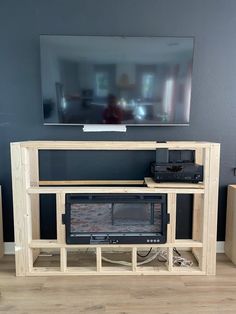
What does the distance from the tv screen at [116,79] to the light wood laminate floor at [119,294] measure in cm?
121

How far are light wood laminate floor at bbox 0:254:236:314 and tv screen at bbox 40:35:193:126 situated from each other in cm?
121

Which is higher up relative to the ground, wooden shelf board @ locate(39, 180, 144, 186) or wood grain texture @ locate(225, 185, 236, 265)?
wooden shelf board @ locate(39, 180, 144, 186)

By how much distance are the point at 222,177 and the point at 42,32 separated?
77.7 inches

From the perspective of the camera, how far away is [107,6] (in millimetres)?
2350

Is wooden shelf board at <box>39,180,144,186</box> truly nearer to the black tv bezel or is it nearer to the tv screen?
the black tv bezel

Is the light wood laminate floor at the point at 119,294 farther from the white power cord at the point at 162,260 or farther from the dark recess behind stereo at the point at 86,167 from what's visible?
the dark recess behind stereo at the point at 86,167

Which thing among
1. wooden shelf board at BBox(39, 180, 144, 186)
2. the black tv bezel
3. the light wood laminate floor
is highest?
wooden shelf board at BBox(39, 180, 144, 186)

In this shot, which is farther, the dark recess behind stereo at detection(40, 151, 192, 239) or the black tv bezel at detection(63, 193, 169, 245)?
the dark recess behind stereo at detection(40, 151, 192, 239)

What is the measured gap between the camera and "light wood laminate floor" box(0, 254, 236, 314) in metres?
1.73

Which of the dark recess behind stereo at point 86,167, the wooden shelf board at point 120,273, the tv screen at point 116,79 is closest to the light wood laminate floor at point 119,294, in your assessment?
the wooden shelf board at point 120,273

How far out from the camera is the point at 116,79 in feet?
7.48

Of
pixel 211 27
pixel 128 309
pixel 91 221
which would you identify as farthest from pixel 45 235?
pixel 211 27

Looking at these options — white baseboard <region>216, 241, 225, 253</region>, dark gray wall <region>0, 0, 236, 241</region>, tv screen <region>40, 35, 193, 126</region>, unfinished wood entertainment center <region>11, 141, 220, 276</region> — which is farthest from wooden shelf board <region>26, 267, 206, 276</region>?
tv screen <region>40, 35, 193, 126</region>

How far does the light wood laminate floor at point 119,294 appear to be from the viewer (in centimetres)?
Answer: 173
